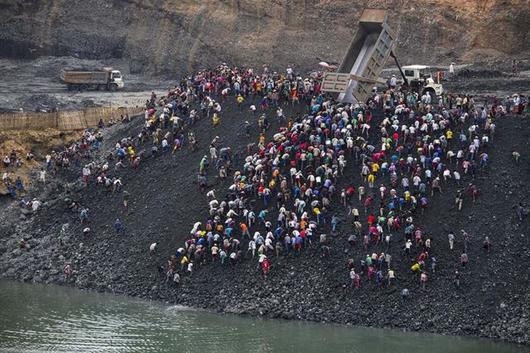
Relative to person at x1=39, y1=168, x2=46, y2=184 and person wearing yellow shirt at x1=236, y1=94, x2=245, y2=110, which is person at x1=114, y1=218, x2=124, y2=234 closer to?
person wearing yellow shirt at x1=236, y1=94, x2=245, y2=110

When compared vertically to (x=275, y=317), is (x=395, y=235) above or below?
above

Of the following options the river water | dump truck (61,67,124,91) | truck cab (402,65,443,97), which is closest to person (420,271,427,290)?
the river water

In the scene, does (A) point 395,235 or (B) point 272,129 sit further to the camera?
(B) point 272,129

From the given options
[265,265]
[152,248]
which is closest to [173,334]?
[265,265]

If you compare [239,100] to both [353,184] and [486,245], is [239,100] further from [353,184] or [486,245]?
[486,245]

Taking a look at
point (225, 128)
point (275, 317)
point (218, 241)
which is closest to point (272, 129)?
point (225, 128)

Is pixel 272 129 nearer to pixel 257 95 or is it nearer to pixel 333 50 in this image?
pixel 257 95
